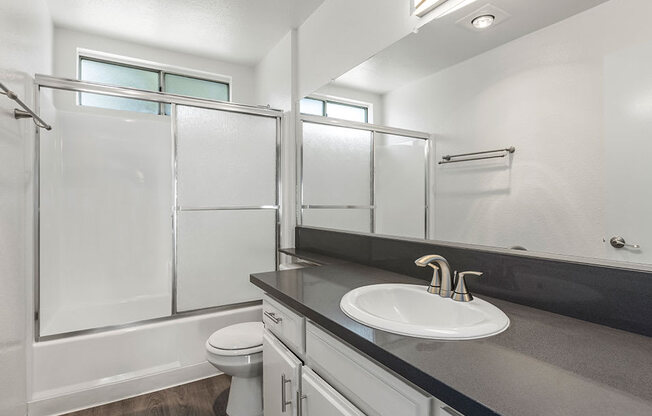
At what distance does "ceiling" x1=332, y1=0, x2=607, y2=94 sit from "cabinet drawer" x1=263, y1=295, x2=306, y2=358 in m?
1.12

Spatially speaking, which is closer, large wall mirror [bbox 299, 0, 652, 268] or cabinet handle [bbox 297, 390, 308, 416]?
large wall mirror [bbox 299, 0, 652, 268]

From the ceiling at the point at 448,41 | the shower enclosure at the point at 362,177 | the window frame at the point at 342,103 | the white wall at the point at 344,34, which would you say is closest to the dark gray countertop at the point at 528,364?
the shower enclosure at the point at 362,177

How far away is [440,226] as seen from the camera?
138 cm

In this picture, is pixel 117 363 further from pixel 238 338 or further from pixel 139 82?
pixel 139 82

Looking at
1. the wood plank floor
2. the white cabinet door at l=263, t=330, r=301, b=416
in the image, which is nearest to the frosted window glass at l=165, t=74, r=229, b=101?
the wood plank floor

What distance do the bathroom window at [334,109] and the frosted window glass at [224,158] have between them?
1.30ft

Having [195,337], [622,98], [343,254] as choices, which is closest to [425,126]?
[622,98]

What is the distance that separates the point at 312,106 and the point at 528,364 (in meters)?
2.07

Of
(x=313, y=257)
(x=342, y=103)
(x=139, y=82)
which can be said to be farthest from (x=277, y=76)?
(x=313, y=257)

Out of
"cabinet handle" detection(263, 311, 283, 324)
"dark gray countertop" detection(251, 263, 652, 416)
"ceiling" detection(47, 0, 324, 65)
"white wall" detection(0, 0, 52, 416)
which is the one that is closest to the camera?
"dark gray countertop" detection(251, 263, 652, 416)

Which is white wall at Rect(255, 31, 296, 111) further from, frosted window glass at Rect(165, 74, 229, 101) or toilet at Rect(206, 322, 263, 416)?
toilet at Rect(206, 322, 263, 416)

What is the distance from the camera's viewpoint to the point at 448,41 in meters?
1.36

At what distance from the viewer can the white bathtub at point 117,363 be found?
74.3 inches

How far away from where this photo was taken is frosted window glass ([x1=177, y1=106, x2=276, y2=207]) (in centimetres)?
238
